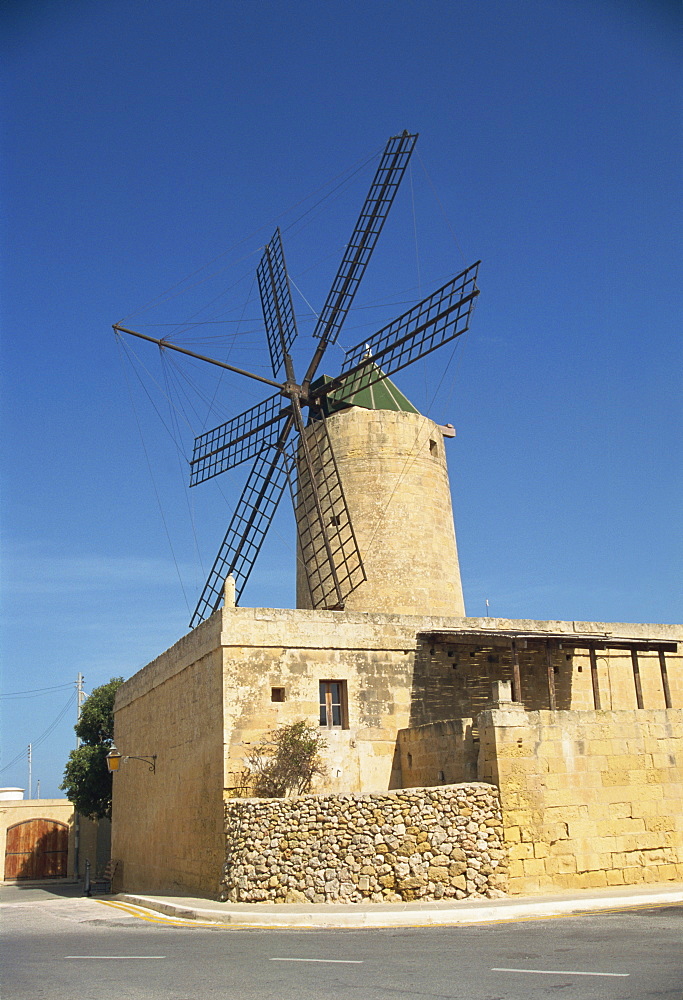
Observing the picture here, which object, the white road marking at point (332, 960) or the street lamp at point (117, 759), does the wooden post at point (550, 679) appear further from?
the street lamp at point (117, 759)

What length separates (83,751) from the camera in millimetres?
27156

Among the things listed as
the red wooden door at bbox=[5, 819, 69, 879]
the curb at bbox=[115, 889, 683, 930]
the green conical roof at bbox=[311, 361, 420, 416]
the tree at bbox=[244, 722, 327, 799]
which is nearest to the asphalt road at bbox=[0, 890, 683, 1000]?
the curb at bbox=[115, 889, 683, 930]

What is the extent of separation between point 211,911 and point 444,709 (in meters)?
5.28

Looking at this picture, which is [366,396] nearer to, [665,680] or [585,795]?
[665,680]

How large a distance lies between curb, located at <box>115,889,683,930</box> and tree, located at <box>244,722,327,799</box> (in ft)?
6.44

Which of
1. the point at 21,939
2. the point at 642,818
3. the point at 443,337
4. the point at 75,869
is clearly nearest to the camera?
the point at 21,939

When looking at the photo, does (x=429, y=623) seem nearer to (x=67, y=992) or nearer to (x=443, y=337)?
(x=443, y=337)

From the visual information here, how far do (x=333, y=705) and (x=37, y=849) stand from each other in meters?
20.7

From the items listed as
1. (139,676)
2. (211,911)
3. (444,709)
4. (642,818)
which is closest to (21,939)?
(211,911)

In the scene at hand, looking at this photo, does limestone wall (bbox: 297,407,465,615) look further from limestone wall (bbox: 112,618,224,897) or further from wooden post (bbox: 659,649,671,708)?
wooden post (bbox: 659,649,671,708)

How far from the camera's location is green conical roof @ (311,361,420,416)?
63.7 ft

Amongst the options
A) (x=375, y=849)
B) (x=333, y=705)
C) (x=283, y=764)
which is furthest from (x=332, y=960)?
(x=333, y=705)

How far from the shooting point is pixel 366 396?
19625 millimetres

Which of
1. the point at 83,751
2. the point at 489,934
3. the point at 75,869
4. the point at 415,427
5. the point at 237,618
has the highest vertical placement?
the point at 415,427
